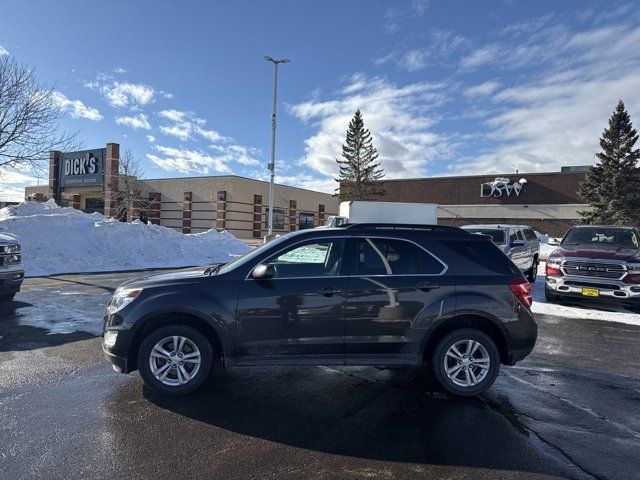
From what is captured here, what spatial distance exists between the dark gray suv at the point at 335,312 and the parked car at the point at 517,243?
8.22 m

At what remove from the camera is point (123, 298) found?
4469 mm

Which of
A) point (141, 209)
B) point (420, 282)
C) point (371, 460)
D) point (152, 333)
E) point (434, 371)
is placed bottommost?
point (371, 460)

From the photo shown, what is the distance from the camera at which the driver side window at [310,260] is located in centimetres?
461

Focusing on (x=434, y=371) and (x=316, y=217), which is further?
(x=316, y=217)

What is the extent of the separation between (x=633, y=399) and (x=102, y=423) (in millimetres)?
5657

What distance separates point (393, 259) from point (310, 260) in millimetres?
951

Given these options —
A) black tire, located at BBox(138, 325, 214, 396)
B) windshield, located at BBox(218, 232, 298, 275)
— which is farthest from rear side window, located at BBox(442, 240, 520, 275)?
black tire, located at BBox(138, 325, 214, 396)

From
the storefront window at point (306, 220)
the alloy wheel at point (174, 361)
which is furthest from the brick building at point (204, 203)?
the alloy wheel at point (174, 361)

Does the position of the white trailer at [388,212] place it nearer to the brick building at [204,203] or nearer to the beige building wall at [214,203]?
the beige building wall at [214,203]

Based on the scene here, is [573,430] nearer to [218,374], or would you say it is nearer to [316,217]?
[218,374]

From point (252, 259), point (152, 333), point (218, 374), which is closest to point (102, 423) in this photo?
point (152, 333)

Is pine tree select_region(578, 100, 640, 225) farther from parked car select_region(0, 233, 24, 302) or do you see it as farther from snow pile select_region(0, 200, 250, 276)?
parked car select_region(0, 233, 24, 302)

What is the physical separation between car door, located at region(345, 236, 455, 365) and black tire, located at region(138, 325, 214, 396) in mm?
1519

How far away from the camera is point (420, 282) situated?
15.1ft
